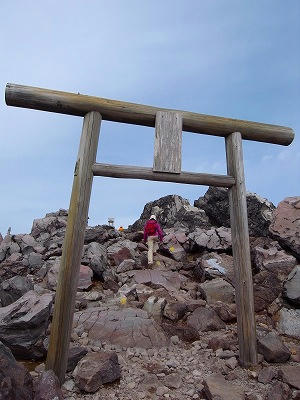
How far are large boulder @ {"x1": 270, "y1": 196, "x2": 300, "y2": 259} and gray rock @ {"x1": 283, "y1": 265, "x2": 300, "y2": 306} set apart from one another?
3.32 feet

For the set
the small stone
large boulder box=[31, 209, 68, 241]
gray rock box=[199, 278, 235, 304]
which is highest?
large boulder box=[31, 209, 68, 241]

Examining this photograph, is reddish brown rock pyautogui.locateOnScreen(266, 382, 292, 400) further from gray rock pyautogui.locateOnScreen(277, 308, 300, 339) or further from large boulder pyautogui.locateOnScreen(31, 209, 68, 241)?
large boulder pyautogui.locateOnScreen(31, 209, 68, 241)

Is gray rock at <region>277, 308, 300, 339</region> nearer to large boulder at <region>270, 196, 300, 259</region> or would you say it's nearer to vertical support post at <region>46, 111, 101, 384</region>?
large boulder at <region>270, 196, 300, 259</region>

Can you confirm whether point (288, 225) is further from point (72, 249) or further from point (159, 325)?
point (72, 249)

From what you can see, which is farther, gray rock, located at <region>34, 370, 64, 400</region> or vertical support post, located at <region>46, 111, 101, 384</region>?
vertical support post, located at <region>46, 111, 101, 384</region>

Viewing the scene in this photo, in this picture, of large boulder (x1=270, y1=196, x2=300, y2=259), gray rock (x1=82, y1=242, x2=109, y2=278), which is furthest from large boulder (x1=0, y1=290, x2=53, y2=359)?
large boulder (x1=270, y1=196, x2=300, y2=259)

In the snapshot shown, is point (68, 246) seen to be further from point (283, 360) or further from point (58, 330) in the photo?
point (283, 360)

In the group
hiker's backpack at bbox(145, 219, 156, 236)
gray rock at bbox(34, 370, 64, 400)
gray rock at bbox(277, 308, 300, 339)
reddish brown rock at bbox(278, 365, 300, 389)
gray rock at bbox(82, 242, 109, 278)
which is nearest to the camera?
gray rock at bbox(34, 370, 64, 400)

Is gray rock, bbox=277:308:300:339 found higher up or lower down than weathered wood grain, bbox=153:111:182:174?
lower down

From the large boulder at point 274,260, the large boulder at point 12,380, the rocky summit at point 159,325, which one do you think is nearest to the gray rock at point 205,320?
the rocky summit at point 159,325

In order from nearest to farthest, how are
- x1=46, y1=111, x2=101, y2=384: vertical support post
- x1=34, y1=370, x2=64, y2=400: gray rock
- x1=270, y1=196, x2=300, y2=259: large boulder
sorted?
x1=34, y1=370, x2=64, y2=400: gray rock → x1=46, y1=111, x2=101, y2=384: vertical support post → x1=270, y1=196, x2=300, y2=259: large boulder

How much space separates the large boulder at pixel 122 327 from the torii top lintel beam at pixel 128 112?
3529 millimetres

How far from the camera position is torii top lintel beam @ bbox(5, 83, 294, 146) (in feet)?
14.0

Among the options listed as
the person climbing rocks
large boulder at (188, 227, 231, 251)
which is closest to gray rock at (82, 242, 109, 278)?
the person climbing rocks
